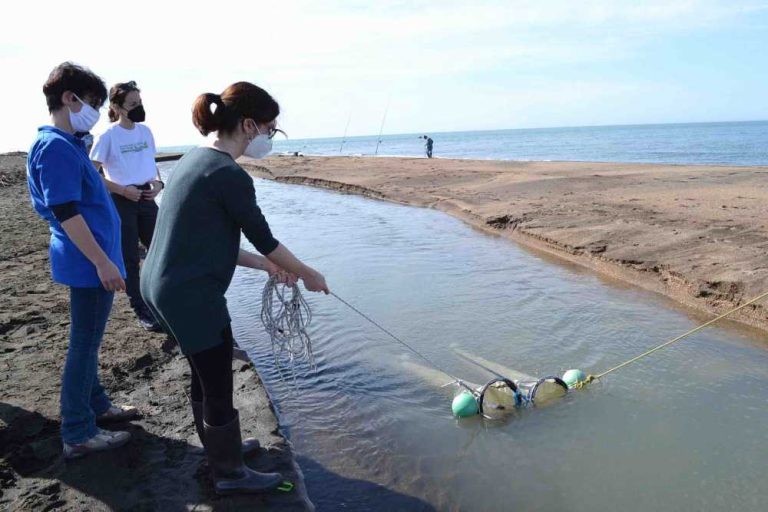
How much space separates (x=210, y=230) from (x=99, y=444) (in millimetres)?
1609

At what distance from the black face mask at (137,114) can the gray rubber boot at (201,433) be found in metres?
2.58

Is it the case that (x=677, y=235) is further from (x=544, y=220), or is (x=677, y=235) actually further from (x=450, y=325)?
(x=450, y=325)

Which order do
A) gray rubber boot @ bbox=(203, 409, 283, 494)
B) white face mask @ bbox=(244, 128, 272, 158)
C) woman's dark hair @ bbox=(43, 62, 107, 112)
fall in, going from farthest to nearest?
woman's dark hair @ bbox=(43, 62, 107, 112)
gray rubber boot @ bbox=(203, 409, 283, 494)
white face mask @ bbox=(244, 128, 272, 158)

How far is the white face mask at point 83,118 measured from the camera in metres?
2.87

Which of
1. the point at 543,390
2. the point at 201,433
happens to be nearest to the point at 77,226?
the point at 201,433

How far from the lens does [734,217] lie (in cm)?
939

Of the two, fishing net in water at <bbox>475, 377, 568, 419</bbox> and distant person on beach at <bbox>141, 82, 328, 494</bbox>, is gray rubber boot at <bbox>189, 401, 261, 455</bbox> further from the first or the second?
fishing net in water at <bbox>475, 377, 568, 419</bbox>

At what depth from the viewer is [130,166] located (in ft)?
15.4

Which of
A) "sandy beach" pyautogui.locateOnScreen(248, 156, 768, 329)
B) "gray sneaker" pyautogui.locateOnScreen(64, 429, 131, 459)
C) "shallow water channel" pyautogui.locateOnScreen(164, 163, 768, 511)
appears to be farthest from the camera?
"sandy beach" pyautogui.locateOnScreen(248, 156, 768, 329)

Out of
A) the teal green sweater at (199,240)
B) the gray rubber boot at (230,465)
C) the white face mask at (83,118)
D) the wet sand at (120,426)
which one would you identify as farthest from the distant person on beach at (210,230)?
the white face mask at (83,118)

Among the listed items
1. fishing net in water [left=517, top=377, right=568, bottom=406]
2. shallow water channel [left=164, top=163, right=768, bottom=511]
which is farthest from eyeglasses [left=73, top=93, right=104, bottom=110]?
fishing net in water [left=517, top=377, right=568, bottom=406]

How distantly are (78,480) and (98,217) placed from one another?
134cm

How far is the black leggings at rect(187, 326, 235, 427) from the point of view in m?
2.51

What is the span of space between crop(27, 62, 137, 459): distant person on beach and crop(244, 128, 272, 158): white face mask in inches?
35.1
